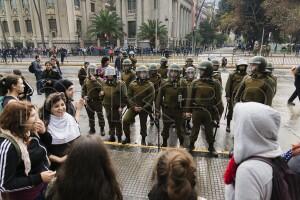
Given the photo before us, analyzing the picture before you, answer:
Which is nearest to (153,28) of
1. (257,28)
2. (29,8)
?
(257,28)

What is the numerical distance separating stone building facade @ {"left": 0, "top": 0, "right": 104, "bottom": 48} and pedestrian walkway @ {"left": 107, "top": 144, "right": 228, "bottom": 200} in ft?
144

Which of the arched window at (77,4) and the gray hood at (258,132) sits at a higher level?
the arched window at (77,4)

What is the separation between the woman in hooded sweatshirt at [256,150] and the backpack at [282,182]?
3cm

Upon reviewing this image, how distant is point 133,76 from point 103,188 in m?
6.41

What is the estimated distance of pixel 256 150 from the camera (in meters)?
1.68

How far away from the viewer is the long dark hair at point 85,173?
168cm

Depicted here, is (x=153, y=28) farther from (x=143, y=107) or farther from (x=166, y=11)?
(x=143, y=107)

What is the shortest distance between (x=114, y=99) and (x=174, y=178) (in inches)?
178

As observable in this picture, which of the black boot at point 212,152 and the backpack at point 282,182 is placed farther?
the black boot at point 212,152

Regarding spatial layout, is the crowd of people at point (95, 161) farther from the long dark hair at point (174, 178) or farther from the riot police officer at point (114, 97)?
the riot police officer at point (114, 97)

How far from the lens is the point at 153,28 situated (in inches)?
1570

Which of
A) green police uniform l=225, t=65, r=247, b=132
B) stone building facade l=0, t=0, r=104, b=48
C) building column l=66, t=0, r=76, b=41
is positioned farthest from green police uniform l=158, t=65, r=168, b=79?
building column l=66, t=0, r=76, b=41

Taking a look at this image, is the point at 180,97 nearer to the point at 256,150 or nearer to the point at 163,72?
the point at 163,72

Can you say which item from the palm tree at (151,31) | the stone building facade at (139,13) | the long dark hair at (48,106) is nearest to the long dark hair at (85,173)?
the long dark hair at (48,106)
